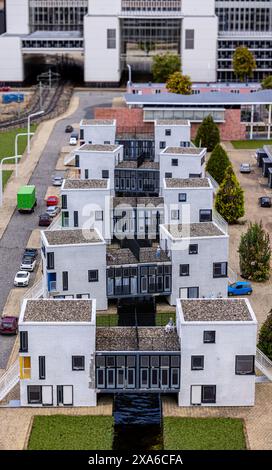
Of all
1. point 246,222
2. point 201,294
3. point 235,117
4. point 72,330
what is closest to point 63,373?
point 72,330

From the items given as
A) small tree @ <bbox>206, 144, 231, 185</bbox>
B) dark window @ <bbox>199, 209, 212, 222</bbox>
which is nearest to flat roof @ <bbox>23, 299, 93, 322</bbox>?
dark window @ <bbox>199, 209, 212, 222</bbox>

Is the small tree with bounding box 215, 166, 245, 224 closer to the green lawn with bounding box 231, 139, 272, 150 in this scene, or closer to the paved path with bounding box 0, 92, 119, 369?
the paved path with bounding box 0, 92, 119, 369

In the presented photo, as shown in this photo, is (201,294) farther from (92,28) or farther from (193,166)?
(92,28)

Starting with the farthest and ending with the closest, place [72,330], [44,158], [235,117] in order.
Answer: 1. [235,117]
2. [44,158]
3. [72,330]

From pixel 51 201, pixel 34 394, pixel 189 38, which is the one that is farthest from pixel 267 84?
pixel 34 394

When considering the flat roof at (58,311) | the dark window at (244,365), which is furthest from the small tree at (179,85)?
the dark window at (244,365)

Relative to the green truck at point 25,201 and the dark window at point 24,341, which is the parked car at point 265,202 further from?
the dark window at point 24,341
